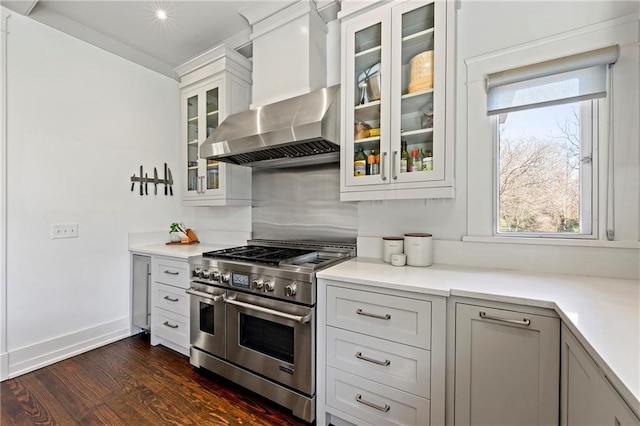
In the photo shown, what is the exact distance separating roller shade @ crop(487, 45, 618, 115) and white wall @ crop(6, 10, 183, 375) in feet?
10.2

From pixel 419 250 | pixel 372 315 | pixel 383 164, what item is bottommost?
pixel 372 315

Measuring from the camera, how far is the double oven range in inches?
63.7

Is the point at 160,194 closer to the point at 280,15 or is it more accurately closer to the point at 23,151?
the point at 23,151

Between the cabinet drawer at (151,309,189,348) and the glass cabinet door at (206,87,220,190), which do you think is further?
the glass cabinet door at (206,87,220,190)

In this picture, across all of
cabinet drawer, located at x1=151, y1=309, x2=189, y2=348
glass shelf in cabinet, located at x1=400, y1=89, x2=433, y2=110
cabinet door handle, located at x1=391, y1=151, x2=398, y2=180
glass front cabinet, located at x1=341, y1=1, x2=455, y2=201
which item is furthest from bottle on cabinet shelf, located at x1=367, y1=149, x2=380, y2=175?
cabinet drawer, located at x1=151, y1=309, x2=189, y2=348

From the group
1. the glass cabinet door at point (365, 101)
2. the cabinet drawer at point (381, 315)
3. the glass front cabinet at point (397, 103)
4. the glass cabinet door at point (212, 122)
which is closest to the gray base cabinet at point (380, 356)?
the cabinet drawer at point (381, 315)

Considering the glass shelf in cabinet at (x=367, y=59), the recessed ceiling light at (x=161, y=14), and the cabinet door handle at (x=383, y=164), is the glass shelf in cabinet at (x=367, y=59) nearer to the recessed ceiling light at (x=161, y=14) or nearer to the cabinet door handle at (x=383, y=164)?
the cabinet door handle at (x=383, y=164)

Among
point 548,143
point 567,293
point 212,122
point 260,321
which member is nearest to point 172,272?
point 260,321

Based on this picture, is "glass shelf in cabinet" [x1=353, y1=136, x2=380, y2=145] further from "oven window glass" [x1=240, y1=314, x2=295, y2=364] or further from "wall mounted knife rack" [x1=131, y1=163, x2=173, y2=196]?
"wall mounted knife rack" [x1=131, y1=163, x2=173, y2=196]

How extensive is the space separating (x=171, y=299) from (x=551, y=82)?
3003 mm

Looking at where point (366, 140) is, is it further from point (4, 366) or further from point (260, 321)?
point (4, 366)

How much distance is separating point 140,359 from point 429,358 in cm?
226

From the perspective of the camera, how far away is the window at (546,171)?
155 centimetres

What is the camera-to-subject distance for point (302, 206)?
250 centimetres
